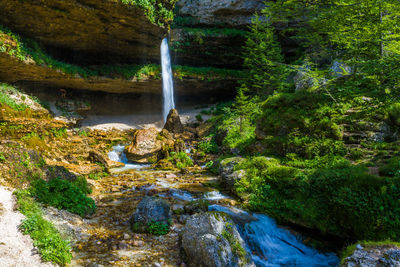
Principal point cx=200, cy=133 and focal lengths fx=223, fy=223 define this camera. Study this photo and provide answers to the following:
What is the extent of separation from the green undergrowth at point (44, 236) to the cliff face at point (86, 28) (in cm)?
1170

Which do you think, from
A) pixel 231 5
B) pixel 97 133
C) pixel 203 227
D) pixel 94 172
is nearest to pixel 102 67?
pixel 97 133

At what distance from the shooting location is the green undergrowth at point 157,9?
13.4 meters

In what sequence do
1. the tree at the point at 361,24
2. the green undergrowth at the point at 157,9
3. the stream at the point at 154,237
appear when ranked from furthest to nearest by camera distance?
the green undergrowth at the point at 157,9 < the tree at the point at 361,24 < the stream at the point at 154,237

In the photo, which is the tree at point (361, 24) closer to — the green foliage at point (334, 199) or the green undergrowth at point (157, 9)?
the green foliage at point (334, 199)

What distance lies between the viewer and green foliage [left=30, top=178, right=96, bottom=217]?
219 inches

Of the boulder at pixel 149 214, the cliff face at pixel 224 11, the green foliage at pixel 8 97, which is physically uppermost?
the cliff face at pixel 224 11

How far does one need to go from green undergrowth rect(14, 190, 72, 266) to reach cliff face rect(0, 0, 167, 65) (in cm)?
1170

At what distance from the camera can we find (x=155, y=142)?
13.7 metres

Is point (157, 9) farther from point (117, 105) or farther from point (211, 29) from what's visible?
point (117, 105)

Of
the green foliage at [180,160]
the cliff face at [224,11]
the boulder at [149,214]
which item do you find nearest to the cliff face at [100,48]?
the cliff face at [224,11]

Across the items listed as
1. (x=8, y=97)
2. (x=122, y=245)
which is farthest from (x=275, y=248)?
(x=8, y=97)

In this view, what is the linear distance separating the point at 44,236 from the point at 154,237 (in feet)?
6.93

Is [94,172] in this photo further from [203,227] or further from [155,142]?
[203,227]

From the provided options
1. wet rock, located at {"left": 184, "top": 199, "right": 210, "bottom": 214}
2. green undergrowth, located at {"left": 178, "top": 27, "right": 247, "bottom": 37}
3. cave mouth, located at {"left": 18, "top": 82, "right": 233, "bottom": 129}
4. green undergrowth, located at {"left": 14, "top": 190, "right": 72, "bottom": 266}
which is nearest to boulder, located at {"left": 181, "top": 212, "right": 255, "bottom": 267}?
wet rock, located at {"left": 184, "top": 199, "right": 210, "bottom": 214}
